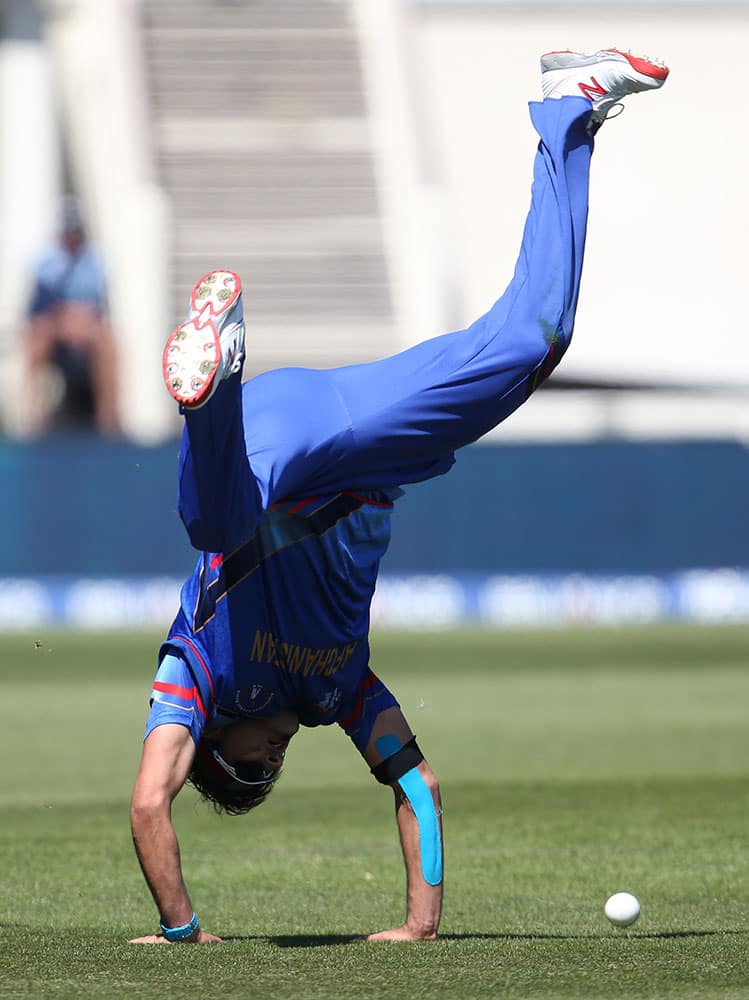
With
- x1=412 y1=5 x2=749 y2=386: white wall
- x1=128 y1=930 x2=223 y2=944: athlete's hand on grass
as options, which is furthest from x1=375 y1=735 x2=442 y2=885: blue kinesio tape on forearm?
x1=412 y1=5 x2=749 y2=386: white wall

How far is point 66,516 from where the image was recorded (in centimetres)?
2427

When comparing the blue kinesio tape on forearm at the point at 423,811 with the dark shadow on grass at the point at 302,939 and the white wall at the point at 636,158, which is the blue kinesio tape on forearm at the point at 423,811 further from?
the white wall at the point at 636,158

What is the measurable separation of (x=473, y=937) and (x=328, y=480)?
158 centimetres

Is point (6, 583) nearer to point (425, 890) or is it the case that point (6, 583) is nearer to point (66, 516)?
point (66, 516)

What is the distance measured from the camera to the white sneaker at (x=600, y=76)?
726 centimetres

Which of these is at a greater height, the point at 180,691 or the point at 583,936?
the point at 180,691

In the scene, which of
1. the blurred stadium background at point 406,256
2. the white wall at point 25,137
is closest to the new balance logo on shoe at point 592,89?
the blurred stadium background at point 406,256

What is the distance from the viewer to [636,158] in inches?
1574

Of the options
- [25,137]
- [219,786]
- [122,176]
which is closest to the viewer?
[219,786]

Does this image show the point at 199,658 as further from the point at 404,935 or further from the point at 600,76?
the point at 600,76

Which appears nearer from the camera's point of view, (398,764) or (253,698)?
(253,698)

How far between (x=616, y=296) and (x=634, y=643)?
16979 mm

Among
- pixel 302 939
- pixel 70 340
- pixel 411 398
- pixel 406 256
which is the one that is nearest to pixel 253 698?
pixel 302 939

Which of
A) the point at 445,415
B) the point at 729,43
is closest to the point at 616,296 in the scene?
the point at 729,43
